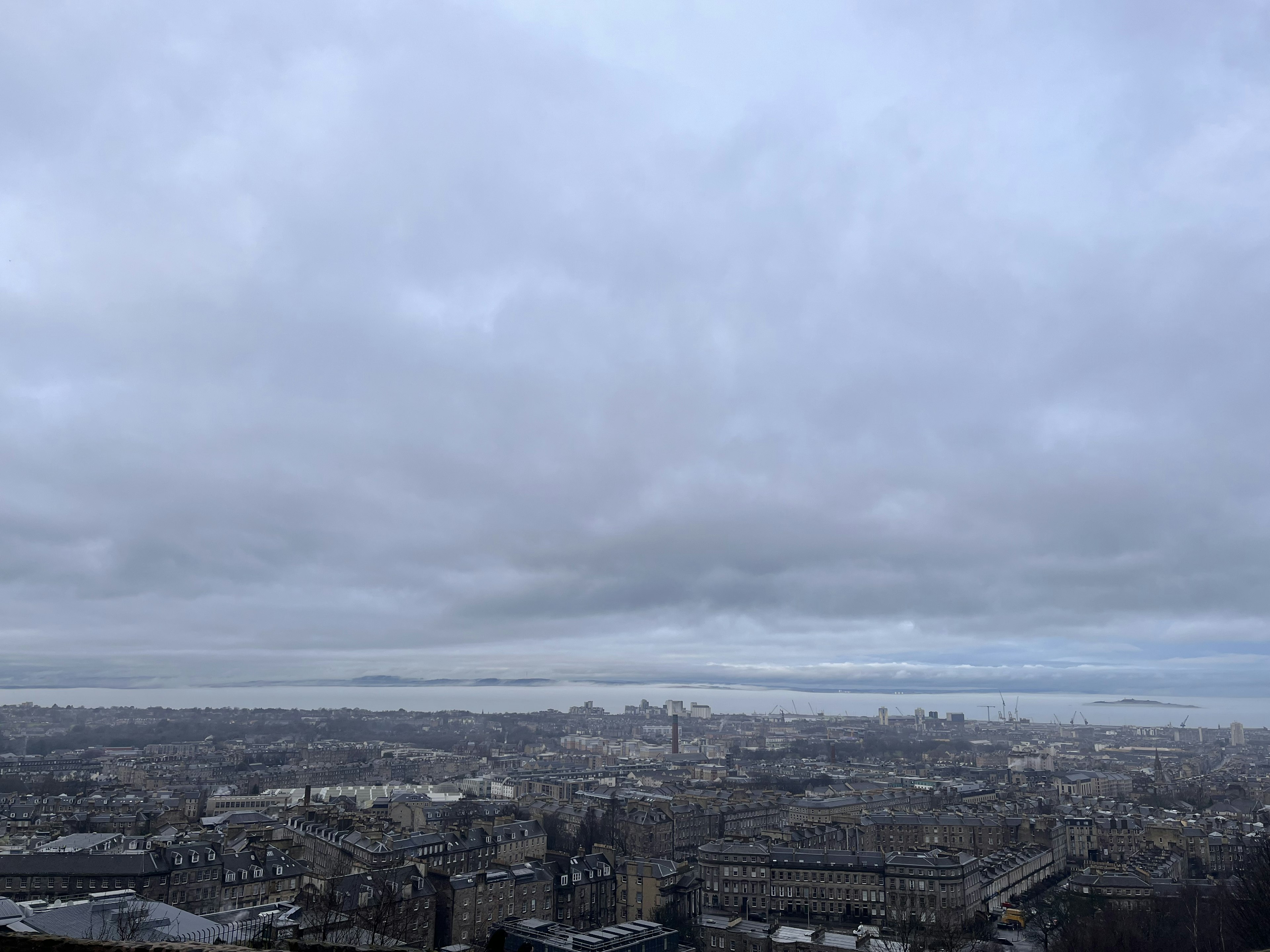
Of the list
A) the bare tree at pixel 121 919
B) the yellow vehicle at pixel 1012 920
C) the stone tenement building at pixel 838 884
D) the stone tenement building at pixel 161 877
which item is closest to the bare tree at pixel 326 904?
the stone tenement building at pixel 161 877

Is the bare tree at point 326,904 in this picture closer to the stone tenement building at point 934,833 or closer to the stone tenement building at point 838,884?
the stone tenement building at point 838,884

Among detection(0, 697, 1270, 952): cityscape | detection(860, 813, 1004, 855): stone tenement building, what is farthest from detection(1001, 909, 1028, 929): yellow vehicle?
detection(860, 813, 1004, 855): stone tenement building

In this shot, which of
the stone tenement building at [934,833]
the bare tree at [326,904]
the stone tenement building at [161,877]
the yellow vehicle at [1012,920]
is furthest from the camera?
the stone tenement building at [934,833]

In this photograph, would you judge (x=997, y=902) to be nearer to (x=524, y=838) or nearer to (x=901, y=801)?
(x=524, y=838)

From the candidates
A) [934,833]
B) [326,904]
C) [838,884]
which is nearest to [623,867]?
[838,884]

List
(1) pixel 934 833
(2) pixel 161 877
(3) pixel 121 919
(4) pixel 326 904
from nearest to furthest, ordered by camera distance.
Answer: (3) pixel 121 919 → (4) pixel 326 904 → (2) pixel 161 877 → (1) pixel 934 833

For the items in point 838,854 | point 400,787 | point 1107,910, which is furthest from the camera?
point 400,787

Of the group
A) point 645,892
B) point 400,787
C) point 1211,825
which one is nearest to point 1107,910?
point 645,892

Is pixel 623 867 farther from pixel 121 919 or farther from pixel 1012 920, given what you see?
pixel 121 919
